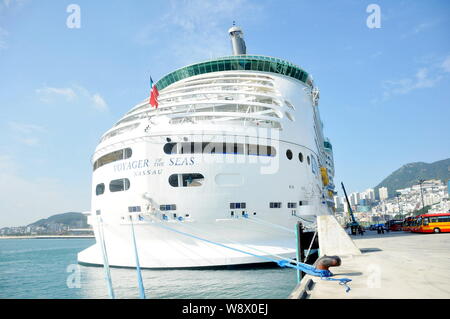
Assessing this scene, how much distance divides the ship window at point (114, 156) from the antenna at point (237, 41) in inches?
775

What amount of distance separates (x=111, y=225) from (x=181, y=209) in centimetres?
404

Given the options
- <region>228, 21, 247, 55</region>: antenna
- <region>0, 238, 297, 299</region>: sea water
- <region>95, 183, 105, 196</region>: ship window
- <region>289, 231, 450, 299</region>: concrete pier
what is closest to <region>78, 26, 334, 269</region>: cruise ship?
<region>0, 238, 297, 299</region>: sea water

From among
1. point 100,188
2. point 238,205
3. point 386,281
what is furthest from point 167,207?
point 386,281

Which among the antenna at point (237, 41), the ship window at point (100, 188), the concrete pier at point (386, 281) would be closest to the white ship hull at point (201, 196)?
the ship window at point (100, 188)

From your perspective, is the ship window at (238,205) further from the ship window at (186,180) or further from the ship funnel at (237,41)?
the ship funnel at (237,41)

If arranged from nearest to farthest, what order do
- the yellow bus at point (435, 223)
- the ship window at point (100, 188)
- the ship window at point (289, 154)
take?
the ship window at point (289, 154) < the ship window at point (100, 188) < the yellow bus at point (435, 223)

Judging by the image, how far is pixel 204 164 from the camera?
1378 centimetres

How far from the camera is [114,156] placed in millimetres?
16547

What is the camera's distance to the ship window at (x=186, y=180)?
1379 centimetres

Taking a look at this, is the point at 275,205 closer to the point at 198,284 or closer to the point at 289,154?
the point at 289,154

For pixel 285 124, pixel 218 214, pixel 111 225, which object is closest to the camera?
pixel 218 214
